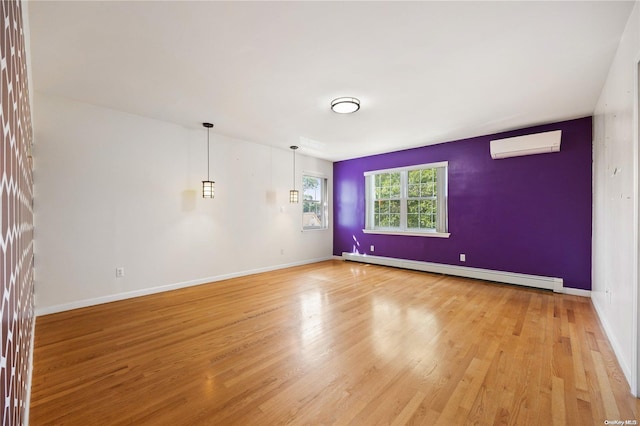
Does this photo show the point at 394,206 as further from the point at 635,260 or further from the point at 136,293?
the point at 136,293

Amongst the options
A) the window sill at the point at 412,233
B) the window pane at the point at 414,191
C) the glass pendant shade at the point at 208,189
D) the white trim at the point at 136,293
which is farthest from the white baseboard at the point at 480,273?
the glass pendant shade at the point at 208,189

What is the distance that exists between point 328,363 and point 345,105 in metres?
2.74

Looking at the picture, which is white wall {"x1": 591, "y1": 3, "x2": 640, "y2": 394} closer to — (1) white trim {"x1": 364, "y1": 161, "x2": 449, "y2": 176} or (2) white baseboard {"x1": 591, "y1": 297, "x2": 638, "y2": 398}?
(2) white baseboard {"x1": 591, "y1": 297, "x2": 638, "y2": 398}

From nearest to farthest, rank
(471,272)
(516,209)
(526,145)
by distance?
(526,145) → (516,209) → (471,272)

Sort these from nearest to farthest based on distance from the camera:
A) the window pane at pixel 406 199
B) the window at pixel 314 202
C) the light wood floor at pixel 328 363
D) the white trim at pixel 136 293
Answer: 1. the light wood floor at pixel 328 363
2. the white trim at pixel 136 293
3. the window pane at pixel 406 199
4. the window at pixel 314 202

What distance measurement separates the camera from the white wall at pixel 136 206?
3.16 meters

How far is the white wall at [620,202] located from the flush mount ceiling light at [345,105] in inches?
87.5

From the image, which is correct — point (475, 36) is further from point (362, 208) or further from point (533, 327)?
point (362, 208)

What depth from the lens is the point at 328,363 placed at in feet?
6.85

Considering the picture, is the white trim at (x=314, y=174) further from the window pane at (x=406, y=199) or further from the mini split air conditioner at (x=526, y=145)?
the mini split air conditioner at (x=526, y=145)

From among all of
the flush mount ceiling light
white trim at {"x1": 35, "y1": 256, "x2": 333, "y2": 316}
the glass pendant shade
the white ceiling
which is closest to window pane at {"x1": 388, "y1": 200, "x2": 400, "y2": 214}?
the white ceiling

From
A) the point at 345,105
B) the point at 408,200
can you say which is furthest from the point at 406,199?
the point at 345,105

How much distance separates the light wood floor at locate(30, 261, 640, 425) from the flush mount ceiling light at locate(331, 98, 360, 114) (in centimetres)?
247

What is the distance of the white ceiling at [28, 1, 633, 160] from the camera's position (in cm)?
189
